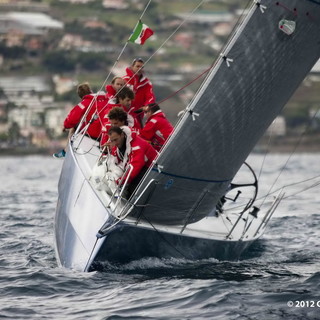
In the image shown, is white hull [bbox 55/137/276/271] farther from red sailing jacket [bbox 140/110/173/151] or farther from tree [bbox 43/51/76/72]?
tree [bbox 43/51/76/72]

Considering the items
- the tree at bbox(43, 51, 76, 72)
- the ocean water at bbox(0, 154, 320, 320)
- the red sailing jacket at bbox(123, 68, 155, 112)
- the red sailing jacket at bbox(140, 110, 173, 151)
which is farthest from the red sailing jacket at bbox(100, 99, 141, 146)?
the tree at bbox(43, 51, 76, 72)

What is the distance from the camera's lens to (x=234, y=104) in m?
8.54

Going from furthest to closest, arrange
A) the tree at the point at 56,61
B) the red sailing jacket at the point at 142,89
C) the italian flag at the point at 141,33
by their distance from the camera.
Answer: the tree at the point at 56,61 → the red sailing jacket at the point at 142,89 → the italian flag at the point at 141,33

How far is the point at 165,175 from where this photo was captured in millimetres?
8570

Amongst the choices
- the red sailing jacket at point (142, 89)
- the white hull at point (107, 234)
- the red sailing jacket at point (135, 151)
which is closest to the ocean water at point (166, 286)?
the white hull at point (107, 234)

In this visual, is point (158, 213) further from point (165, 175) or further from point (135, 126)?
point (135, 126)

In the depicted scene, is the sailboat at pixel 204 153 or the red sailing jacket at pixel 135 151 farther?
the red sailing jacket at pixel 135 151

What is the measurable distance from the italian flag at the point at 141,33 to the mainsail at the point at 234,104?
1.73m

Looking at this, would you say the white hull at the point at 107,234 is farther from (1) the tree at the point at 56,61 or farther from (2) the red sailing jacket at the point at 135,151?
(1) the tree at the point at 56,61

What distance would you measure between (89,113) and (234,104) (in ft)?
8.15

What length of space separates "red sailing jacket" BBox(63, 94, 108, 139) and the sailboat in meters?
1.30

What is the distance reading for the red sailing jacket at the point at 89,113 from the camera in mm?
10500

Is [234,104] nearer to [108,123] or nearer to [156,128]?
[156,128]

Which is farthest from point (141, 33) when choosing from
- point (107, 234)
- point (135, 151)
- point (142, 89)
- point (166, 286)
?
point (166, 286)
